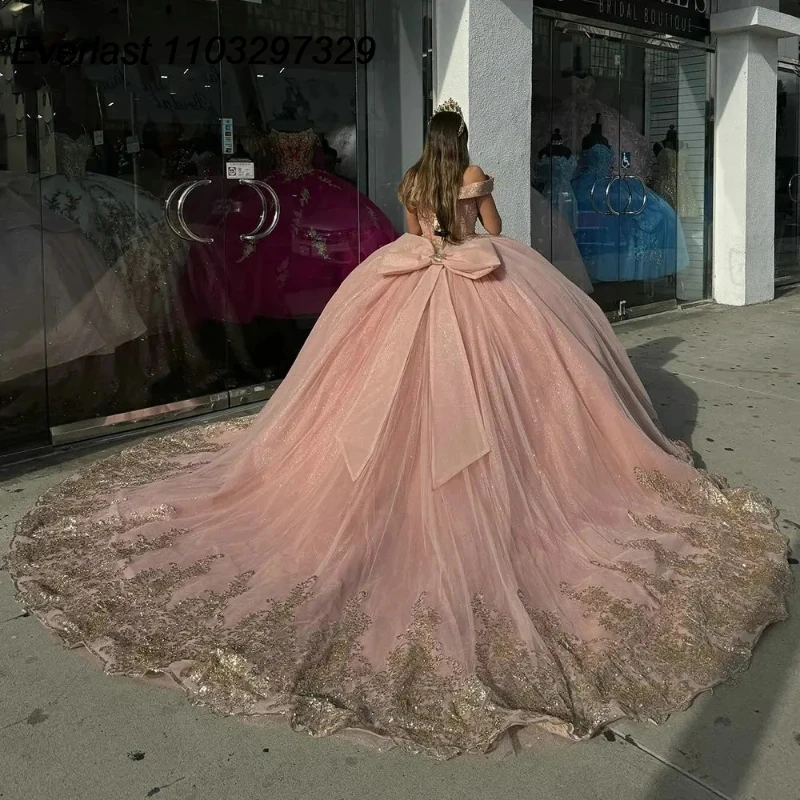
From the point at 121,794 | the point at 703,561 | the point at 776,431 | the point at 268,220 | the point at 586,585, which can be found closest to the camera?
the point at 121,794

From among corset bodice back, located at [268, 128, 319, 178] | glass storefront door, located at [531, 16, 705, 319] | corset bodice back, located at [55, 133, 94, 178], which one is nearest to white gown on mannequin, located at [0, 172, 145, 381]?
corset bodice back, located at [55, 133, 94, 178]

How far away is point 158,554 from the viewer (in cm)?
321

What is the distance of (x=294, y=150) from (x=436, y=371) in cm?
301

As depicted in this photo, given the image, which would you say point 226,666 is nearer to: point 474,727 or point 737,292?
point 474,727

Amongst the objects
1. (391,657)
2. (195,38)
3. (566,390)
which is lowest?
(391,657)

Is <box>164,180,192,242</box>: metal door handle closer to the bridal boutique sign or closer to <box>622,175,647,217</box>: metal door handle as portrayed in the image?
the bridal boutique sign

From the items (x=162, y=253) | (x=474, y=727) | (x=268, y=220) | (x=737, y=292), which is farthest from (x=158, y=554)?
(x=737, y=292)

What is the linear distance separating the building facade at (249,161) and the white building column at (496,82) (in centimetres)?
2

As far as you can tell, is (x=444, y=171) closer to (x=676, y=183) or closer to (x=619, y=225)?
(x=619, y=225)

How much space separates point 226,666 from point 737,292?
789 cm

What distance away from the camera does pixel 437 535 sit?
2990mm

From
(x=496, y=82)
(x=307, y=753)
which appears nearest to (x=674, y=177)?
(x=496, y=82)

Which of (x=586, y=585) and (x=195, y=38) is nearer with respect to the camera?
(x=586, y=585)

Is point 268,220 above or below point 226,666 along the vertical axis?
above
